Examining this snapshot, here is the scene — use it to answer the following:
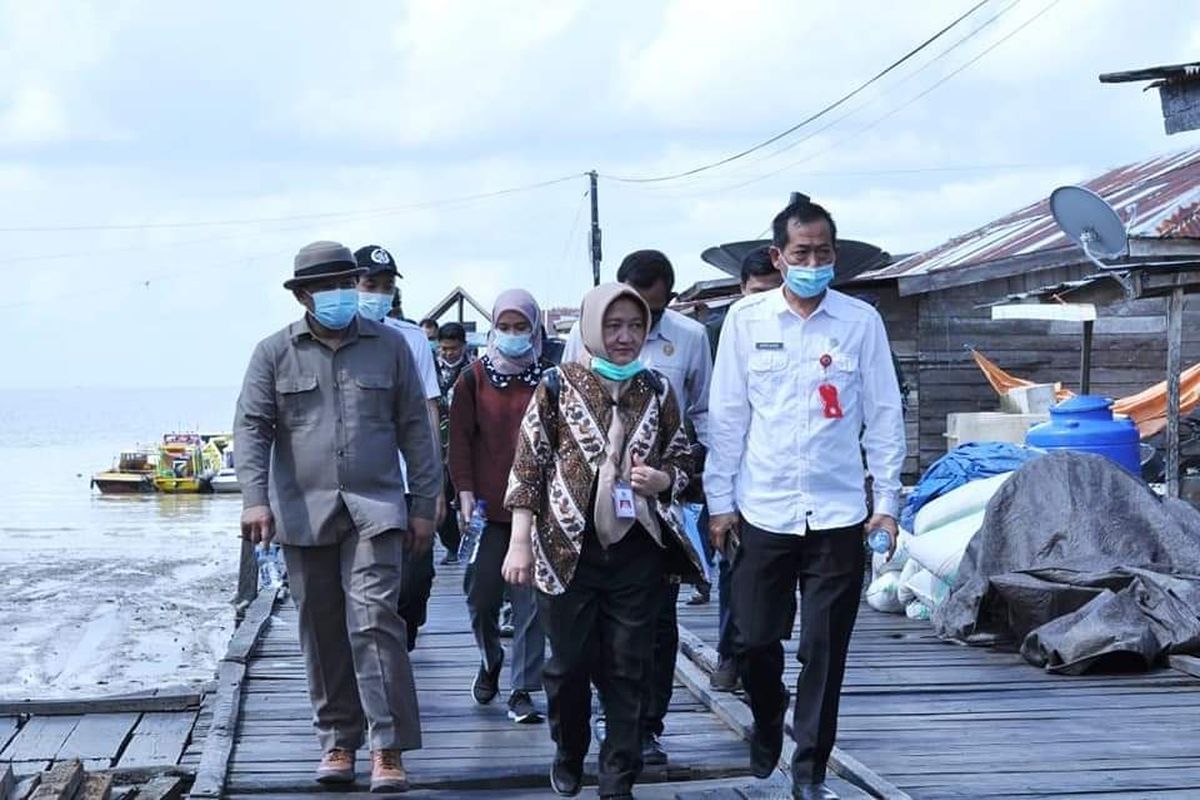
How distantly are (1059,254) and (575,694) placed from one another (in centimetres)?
1324

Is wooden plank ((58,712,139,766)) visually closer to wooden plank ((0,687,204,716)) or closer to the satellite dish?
wooden plank ((0,687,204,716))

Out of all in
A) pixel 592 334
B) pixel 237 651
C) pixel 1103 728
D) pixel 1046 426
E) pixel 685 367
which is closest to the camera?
pixel 592 334

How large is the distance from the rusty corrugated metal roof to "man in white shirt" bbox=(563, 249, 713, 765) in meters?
8.21

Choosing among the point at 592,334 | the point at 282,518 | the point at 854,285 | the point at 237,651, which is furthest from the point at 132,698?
the point at 854,285

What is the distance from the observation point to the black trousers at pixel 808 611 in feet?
19.5

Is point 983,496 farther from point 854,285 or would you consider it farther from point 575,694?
point 854,285

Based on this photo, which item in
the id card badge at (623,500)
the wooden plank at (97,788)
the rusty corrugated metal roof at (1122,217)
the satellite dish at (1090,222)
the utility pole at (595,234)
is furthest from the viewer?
the utility pole at (595,234)

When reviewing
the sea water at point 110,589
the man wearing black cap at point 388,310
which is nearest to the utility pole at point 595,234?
the sea water at point 110,589

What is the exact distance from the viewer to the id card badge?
591 centimetres

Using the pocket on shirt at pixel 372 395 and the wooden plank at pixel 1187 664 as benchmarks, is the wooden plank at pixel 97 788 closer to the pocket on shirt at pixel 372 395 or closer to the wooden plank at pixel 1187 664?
the pocket on shirt at pixel 372 395

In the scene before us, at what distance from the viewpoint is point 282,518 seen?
6.56 meters

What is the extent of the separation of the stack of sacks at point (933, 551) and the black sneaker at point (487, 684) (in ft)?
10.9

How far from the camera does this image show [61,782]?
6.54 meters

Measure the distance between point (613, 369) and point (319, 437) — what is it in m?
1.20
